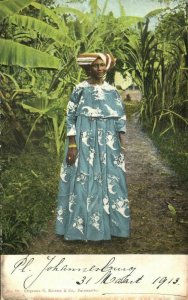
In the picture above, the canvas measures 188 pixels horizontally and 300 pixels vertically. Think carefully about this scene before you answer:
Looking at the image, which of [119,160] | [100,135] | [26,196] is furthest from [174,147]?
[26,196]

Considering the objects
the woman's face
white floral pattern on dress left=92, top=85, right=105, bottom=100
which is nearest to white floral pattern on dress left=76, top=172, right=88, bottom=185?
white floral pattern on dress left=92, top=85, right=105, bottom=100

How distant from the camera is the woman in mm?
2482

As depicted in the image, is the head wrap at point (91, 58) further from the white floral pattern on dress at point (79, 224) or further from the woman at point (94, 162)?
the white floral pattern on dress at point (79, 224)

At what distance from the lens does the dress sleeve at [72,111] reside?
2484 mm

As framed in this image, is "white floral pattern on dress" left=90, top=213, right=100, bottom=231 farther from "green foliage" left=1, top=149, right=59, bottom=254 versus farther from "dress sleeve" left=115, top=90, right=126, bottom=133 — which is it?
"dress sleeve" left=115, top=90, right=126, bottom=133

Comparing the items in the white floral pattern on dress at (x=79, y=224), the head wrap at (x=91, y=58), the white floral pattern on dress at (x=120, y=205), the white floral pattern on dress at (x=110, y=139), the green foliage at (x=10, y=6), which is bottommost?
the white floral pattern on dress at (x=79, y=224)

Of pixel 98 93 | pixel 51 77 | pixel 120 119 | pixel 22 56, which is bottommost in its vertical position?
pixel 120 119

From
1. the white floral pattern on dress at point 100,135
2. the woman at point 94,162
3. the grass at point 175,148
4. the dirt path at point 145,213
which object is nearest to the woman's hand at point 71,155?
the woman at point 94,162

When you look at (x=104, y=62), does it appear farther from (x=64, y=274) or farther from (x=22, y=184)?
(x=64, y=274)

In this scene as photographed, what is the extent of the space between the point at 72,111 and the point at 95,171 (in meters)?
0.37

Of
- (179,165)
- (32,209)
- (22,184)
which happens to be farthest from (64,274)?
(179,165)

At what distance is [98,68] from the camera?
2434mm

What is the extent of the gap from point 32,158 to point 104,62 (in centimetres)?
79

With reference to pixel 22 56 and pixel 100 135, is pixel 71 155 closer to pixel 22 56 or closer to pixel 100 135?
pixel 100 135
